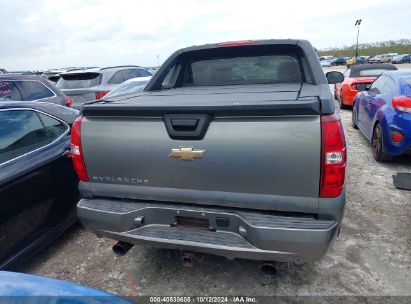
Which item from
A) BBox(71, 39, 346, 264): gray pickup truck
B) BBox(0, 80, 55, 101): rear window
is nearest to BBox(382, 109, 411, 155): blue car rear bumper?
BBox(71, 39, 346, 264): gray pickup truck

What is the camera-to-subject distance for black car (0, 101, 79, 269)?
273 centimetres

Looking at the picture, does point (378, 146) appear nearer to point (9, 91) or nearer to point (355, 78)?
point (355, 78)

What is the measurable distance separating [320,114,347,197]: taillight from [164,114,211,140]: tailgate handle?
29.8 inches

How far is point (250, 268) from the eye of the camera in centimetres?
288

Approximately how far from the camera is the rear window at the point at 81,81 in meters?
8.59

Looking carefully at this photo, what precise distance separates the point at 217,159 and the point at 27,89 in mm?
5589

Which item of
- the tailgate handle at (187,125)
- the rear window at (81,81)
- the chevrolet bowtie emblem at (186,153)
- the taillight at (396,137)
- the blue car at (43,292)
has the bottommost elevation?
the taillight at (396,137)

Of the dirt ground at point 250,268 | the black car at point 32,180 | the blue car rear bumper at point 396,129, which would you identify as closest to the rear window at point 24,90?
the black car at point 32,180

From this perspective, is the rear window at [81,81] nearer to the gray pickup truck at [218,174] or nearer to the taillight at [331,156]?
the gray pickup truck at [218,174]

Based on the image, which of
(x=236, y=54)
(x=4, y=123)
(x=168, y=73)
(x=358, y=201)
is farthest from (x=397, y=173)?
(x=4, y=123)

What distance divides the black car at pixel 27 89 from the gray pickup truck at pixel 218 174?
14.5ft

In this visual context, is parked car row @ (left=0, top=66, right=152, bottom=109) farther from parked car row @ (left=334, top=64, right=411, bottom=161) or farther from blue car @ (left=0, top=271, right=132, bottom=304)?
blue car @ (left=0, top=271, right=132, bottom=304)

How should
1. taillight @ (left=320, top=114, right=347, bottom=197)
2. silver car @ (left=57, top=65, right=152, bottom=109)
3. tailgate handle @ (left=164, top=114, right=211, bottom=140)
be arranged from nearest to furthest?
1. taillight @ (left=320, top=114, right=347, bottom=197)
2. tailgate handle @ (left=164, top=114, right=211, bottom=140)
3. silver car @ (left=57, top=65, right=152, bottom=109)

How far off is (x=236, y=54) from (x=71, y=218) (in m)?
2.75
